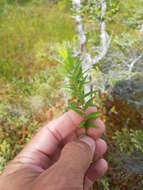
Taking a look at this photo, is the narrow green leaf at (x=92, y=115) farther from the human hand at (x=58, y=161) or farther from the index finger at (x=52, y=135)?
the index finger at (x=52, y=135)

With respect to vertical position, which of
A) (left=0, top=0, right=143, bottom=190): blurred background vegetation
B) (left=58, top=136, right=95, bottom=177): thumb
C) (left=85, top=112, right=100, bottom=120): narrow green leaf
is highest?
(left=85, top=112, right=100, bottom=120): narrow green leaf

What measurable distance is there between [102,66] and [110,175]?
5.31 feet

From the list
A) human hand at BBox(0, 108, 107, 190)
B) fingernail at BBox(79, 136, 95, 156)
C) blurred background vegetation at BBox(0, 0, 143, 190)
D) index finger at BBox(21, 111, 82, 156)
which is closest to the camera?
human hand at BBox(0, 108, 107, 190)

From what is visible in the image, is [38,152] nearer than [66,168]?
No

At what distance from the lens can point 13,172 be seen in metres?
1.23

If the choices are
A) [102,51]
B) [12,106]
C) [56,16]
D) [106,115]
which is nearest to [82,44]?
[102,51]

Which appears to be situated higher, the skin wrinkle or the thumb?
the thumb

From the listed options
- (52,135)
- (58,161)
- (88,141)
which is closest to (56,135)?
(52,135)

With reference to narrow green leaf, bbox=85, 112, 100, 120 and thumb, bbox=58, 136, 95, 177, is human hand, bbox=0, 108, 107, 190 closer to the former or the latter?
thumb, bbox=58, 136, 95, 177

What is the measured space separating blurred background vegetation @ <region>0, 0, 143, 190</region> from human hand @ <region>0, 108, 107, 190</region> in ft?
2.07

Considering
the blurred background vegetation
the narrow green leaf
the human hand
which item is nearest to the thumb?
the human hand

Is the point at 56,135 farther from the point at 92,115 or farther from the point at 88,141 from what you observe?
the point at 92,115

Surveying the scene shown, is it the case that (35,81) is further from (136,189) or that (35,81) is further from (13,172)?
(13,172)

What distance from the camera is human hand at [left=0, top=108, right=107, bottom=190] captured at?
41.1 inches
